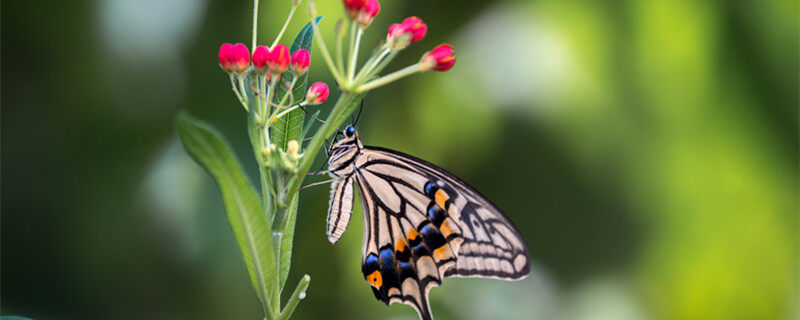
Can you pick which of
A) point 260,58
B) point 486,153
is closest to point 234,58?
point 260,58

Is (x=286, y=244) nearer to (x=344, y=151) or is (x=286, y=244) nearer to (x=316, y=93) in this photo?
(x=316, y=93)

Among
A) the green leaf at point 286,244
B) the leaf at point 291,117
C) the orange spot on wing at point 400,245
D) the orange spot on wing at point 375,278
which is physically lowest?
the orange spot on wing at point 375,278

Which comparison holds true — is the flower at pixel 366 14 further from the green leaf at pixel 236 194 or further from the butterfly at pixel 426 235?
the butterfly at pixel 426 235

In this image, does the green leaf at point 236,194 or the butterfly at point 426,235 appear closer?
the green leaf at point 236,194

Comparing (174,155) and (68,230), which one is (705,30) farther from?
(68,230)

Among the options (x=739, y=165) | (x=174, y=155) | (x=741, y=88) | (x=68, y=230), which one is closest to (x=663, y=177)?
(x=739, y=165)

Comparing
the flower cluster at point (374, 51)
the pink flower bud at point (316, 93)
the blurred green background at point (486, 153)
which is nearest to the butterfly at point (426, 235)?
the pink flower bud at point (316, 93)
